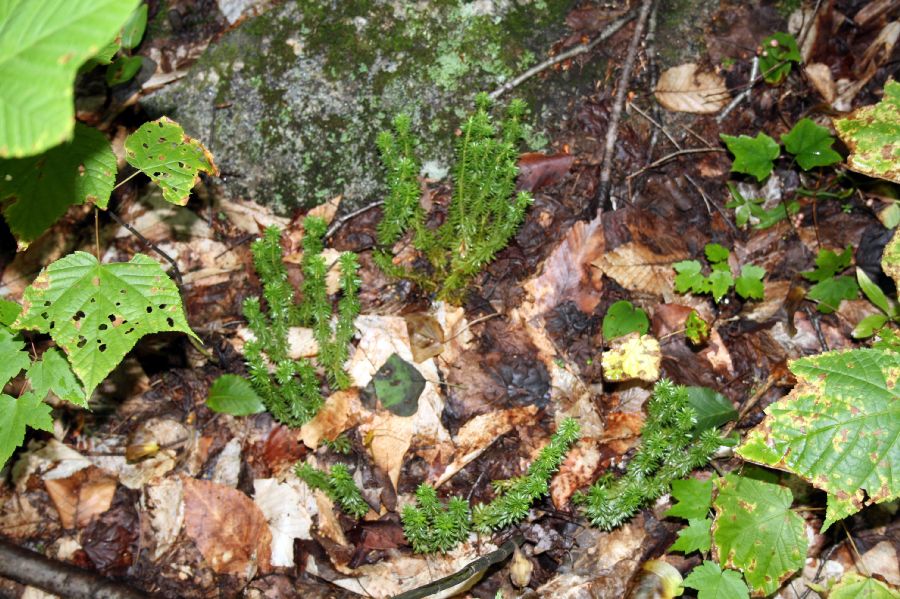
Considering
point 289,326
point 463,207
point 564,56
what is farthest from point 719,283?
point 289,326

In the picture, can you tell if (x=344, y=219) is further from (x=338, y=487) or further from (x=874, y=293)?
(x=874, y=293)

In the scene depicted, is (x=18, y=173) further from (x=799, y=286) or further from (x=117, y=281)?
(x=799, y=286)

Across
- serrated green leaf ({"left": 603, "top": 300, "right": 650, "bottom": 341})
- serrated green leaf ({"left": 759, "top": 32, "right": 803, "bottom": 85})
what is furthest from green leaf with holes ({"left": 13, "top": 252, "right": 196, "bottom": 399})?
serrated green leaf ({"left": 759, "top": 32, "right": 803, "bottom": 85})

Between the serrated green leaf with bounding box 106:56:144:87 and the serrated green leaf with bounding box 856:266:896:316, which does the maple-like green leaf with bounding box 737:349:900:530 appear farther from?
the serrated green leaf with bounding box 106:56:144:87

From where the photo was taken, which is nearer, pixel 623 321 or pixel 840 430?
pixel 840 430

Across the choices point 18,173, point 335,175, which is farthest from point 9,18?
point 335,175

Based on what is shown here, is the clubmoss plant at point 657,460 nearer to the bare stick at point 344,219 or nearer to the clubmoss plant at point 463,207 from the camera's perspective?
the clubmoss plant at point 463,207
